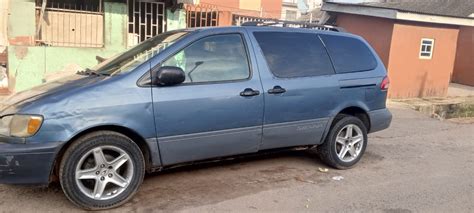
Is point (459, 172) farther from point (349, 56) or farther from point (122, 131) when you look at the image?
point (122, 131)

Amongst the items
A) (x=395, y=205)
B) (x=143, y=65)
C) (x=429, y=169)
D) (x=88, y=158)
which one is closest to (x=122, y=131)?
(x=88, y=158)

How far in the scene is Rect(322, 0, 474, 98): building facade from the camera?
45.2ft

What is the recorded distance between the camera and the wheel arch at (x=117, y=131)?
12.6ft

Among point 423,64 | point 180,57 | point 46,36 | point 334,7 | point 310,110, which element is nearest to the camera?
point 180,57

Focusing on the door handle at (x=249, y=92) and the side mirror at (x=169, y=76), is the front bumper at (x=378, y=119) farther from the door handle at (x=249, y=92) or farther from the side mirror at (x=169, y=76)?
the side mirror at (x=169, y=76)

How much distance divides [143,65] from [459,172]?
4.13m

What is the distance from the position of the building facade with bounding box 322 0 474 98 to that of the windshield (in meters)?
10.1

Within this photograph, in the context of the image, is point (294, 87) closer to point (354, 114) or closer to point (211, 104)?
point (211, 104)

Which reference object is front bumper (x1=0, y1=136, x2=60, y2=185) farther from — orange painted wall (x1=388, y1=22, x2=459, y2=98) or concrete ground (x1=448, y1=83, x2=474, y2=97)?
concrete ground (x1=448, y1=83, x2=474, y2=97)

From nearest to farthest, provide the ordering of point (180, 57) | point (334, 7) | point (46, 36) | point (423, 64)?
1. point (180, 57)
2. point (46, 36)
3. point (423, 64)
4. point (334, 7)

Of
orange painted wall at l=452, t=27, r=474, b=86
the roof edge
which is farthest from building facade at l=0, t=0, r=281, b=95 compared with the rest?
orange painted wall at l=452, t=27, r=474, b=86

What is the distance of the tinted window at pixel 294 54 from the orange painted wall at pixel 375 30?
9.36 meters

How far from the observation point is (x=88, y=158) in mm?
3963

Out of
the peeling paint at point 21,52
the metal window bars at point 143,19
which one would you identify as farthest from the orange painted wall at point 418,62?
the peeling paint at point 21,52
